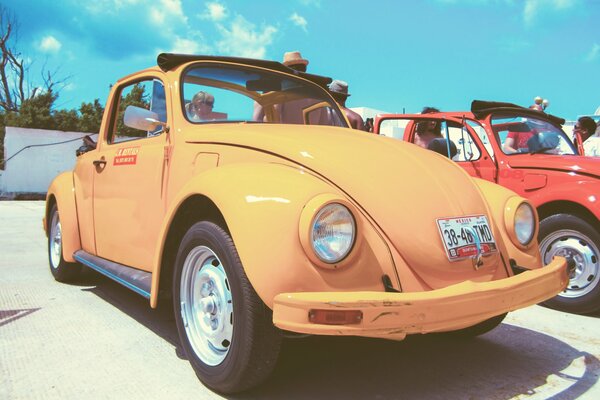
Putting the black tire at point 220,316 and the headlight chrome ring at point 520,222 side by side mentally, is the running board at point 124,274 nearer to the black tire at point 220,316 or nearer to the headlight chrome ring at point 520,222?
the black tire at point 220,316

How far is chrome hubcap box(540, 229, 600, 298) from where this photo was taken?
3871 millimetres

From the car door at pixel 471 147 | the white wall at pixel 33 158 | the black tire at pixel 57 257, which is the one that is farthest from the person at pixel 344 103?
the white wall at pixel 33 158

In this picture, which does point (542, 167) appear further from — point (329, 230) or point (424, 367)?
point (329, 230)

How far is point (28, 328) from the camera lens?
3.10 m

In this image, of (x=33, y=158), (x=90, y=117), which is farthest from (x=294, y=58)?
(x=90, y=117)

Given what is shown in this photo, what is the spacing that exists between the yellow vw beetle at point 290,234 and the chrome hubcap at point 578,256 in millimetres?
1498

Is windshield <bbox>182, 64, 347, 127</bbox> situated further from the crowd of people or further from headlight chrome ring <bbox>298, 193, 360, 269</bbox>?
headlight chrome ring <bbox>298, 193, 360, 269</bbox>

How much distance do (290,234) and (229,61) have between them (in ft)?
6.14

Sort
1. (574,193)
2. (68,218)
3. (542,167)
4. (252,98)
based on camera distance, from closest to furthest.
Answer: (252,98) < (574,193) < (68,218) < (542,167)

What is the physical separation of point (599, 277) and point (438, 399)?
2.36 meters

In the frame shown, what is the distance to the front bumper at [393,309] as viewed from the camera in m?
1.77

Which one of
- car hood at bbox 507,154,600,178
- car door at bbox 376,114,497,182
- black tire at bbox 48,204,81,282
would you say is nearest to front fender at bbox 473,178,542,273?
car hood at bbox 507,154,600,178

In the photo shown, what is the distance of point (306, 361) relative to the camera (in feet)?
8.68

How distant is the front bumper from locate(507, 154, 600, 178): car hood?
2594 millimetres
